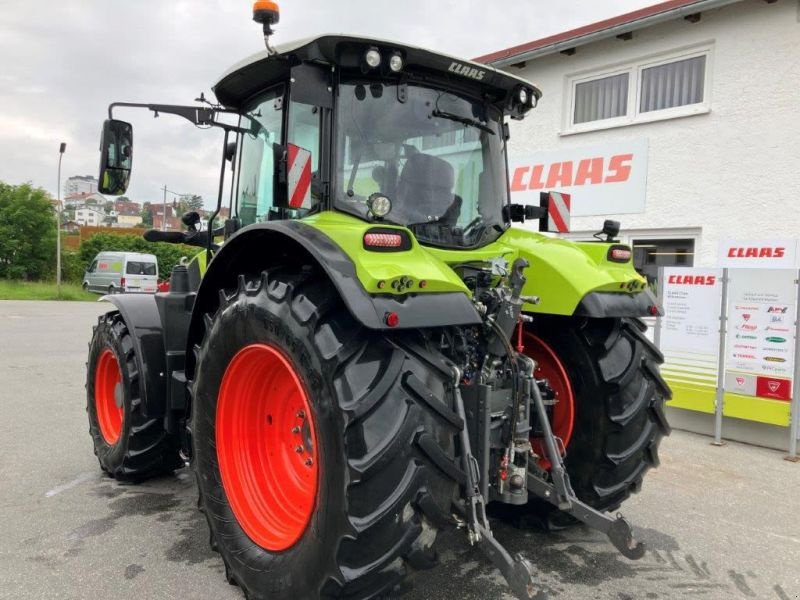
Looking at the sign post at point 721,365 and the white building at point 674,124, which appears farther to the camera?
the white building at point 674,124

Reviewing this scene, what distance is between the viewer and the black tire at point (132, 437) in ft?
13.2

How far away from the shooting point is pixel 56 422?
19.5 feet

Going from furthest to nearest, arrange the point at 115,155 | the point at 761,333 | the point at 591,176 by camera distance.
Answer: the point at 591,176 → the point at 761,333 → the point at 115,155

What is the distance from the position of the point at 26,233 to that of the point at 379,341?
31957mm

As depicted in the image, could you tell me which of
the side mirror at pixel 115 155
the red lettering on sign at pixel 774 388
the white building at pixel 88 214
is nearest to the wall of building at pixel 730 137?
the red lettering on sign at pixel 774 388

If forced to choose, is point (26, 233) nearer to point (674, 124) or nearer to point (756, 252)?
point (674, 124)

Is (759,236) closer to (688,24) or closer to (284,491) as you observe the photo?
(688,24)

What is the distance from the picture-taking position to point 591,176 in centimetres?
934

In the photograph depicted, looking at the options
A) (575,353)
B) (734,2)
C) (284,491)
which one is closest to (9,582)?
(284,491)

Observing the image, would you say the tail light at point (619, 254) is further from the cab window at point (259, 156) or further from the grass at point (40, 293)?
the grass at point (40, 293)

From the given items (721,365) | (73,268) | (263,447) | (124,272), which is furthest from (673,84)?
(73,268)

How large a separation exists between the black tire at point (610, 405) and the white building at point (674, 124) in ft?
17.6

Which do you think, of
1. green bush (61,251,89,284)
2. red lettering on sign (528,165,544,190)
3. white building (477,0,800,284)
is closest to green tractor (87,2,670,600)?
white building (477,0,800,284)

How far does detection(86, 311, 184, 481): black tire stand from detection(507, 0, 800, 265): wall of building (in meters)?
6.96
